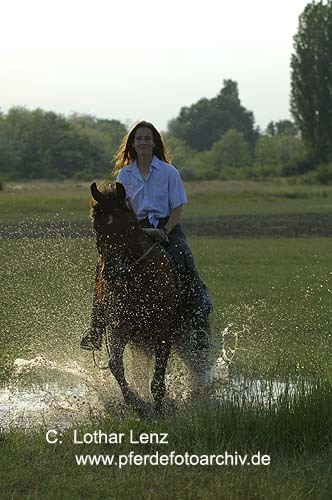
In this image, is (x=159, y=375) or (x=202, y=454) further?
(x=159, y=375)

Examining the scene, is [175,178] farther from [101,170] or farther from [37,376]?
[101,170]

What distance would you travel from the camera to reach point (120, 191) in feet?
26.4

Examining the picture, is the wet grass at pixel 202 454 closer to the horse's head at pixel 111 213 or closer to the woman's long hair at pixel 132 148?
the horse's head at pixel 111 213

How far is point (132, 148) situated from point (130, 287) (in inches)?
57.4

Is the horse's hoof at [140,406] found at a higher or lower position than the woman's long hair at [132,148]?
lower

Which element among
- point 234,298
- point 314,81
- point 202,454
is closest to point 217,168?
point 314,81

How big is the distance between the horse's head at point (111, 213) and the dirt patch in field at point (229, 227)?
58.7 ft

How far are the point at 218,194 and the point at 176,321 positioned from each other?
1741 inches

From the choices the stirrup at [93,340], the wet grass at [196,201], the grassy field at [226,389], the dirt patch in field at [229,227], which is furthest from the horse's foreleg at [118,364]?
the wet grass at [196,201]

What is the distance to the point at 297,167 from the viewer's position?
3046 inches

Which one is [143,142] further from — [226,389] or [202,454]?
[202,454]

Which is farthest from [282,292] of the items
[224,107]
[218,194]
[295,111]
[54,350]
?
[224,107]

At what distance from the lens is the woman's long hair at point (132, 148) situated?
29.5 feet

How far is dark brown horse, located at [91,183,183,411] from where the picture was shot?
8.04 m
